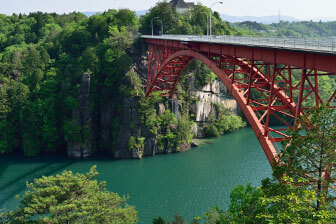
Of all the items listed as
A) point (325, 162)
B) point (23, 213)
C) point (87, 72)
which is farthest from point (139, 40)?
point (325, 162)

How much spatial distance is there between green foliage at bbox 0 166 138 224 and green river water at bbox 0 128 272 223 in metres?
5.81

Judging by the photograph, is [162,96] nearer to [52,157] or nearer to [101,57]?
[101,57]

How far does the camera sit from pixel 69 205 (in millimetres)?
16234

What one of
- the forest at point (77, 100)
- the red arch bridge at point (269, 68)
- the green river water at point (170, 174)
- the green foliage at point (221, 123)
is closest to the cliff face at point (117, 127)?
the forest at point (77, 100)

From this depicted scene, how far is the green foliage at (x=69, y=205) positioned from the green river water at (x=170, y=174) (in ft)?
19.1

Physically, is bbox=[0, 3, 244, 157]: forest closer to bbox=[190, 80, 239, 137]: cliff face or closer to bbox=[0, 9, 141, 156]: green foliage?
bbox=[0, 9, 141, 156]: green foliage

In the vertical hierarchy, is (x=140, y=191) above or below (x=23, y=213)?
below

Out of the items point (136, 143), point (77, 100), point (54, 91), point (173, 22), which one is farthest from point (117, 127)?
point (173, 22)

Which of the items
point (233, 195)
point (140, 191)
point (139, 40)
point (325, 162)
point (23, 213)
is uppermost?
A: point (139, 40)

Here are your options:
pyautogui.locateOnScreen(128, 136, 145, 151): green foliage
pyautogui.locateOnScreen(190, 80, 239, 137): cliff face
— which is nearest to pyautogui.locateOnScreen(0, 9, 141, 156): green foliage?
pyautogui.locateOnScreen(128, 136, 145, 151): green foliage

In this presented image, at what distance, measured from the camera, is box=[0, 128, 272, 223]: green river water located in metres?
25.3

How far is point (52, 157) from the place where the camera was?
3766 centimetres

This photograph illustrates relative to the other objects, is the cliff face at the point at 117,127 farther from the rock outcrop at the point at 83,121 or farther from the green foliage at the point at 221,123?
the green foliage at the point at 221,123

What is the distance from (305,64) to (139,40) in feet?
112
